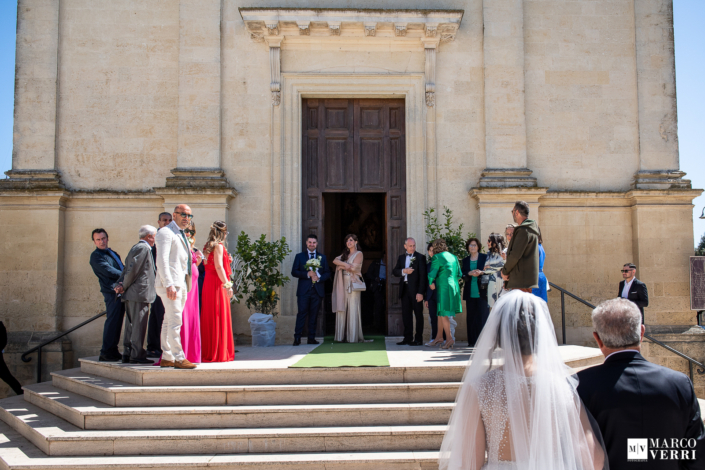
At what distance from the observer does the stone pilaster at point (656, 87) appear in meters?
10.0

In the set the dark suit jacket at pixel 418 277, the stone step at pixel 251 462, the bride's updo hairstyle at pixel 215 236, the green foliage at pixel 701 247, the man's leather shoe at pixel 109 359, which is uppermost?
the green foliage at pixel 701 247

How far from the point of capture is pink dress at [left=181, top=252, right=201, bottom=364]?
664 centimetres

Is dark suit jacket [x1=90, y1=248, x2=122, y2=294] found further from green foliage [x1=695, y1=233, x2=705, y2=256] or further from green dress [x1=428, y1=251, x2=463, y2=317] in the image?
green foliage [x1=695, y1=233, x2=705, y2=256]

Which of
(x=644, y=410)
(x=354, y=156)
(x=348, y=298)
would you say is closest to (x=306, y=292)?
(x=348, y=298)

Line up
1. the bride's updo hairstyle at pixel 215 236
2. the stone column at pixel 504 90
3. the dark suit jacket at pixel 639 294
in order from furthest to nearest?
1. the stone column at pixel 504 90
2. the dark suit jacket at pixel 639 294
3. the bride's updo hairstyle at pixel 215 236

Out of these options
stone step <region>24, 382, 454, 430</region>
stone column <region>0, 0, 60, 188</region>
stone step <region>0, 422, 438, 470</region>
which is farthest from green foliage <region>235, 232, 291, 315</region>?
stone step <region>0, 422, 438, 470</region>

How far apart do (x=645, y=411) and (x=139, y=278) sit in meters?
6.01

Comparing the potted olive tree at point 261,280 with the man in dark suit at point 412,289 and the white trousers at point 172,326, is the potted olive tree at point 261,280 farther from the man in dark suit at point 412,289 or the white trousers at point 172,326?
the white trousers at point 172,326

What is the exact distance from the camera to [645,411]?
2.31 m

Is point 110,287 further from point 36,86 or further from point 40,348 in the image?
point 36,86

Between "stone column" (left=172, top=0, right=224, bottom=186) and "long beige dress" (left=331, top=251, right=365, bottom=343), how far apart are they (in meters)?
2.78

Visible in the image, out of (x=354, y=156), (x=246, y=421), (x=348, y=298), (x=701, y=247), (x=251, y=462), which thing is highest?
(x=354, y=156)

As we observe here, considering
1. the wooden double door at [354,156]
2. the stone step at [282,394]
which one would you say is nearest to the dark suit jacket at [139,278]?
the stone step at [282,394]

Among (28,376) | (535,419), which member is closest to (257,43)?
(28,376)
